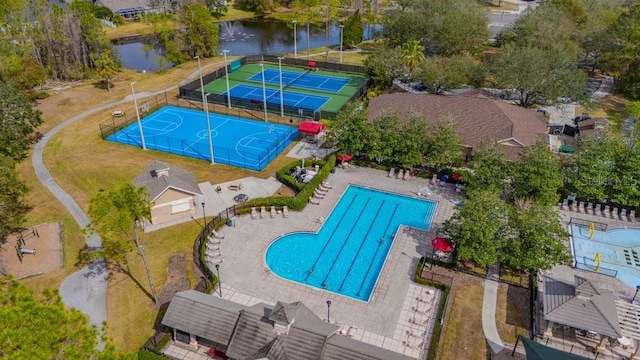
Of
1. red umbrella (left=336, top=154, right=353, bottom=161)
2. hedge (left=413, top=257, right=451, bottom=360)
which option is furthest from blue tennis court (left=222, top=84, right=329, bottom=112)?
hedge (left=413, top=257, right=451, bottom=360)

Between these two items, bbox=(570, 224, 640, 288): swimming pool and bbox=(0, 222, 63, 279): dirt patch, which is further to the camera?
bbox=(570, 224, 640, 288): swimming pool

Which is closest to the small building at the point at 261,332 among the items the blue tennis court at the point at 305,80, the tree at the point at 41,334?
the tree at the point at 41,334

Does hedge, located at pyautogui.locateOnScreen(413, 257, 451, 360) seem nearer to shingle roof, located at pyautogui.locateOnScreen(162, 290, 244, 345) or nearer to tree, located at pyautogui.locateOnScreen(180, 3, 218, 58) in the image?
shingle roof, located at pyautogui.locateOnScreen(162, 290, 244, 345)

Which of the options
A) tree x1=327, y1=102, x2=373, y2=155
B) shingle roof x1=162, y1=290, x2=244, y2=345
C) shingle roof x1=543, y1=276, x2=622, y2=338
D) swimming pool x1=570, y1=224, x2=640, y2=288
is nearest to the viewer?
shingle roof x1=162, y1=290, x2=244, y2=345

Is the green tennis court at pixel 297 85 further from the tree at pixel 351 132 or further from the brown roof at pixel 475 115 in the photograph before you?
the tree at pixel 351 132

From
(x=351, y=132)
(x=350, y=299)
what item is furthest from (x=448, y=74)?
(x=350, y=299)

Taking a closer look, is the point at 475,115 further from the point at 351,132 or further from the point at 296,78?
the point at 296,78
